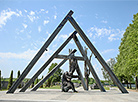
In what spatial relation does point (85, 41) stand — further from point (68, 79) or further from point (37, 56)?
point (37, 56)

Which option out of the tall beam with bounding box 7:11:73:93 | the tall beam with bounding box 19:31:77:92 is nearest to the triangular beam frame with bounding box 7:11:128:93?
the tall beam with bounding box 7:11:73:93

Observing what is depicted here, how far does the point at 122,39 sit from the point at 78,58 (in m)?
14.2

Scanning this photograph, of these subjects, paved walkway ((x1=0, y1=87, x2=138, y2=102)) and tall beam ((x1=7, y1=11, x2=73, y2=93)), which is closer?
paved walkway ((x1=0, y1=87, x2=138, y2=102))

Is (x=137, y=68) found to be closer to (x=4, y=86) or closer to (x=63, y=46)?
(x=63, y=46)

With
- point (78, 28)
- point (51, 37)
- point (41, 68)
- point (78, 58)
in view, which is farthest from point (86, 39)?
point (41, 68)

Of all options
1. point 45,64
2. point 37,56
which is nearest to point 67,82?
point 45,64

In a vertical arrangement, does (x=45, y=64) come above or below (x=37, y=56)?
below

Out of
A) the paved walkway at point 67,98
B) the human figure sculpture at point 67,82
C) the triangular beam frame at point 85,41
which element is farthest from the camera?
the human figure sculpture at point 67,82

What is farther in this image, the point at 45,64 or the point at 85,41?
the point at 85,41

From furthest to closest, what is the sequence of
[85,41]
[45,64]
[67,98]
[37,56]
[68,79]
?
1. [85,41]
2. [45,64]
3. [68,79]
4. [37,56]
5. [67,98]

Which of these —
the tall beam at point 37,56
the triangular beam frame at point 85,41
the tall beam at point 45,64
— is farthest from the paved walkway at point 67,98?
the tall beam at point 45,64

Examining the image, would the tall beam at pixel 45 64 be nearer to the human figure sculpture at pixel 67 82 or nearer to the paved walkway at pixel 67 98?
the human figure sculpture at pixel 67 82

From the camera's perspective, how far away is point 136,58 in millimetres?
17797

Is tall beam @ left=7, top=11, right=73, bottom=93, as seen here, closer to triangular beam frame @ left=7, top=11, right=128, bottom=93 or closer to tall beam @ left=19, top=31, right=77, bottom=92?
triangular beam frame @ left=7, top=11, right=128, bottom=93
